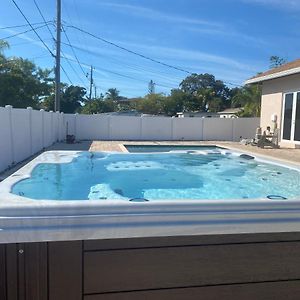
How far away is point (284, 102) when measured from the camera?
596 inches

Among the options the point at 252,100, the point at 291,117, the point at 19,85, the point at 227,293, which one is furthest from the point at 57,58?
the point at 227,293

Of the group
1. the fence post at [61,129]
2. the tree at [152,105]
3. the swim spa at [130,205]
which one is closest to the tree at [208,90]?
the tree at [152,105]

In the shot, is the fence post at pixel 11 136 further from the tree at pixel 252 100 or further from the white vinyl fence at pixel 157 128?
the tree at pixel 252 100

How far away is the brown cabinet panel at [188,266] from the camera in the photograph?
2197mm

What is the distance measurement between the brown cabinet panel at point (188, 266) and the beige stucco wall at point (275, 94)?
12.9 meters

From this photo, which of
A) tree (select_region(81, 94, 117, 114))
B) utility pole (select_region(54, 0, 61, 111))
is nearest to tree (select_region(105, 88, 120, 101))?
tree (select_region(81, 94, 117, 114))

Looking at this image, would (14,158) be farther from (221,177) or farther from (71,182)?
(221,177)

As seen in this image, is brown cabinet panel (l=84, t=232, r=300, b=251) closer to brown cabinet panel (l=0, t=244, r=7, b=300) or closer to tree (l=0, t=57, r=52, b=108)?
brown cabinet panel (l=0, t=244, r=7, b=300)

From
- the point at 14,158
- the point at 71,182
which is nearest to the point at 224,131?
the point at 14,158

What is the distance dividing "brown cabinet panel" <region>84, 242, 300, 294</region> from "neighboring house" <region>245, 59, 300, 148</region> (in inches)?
473

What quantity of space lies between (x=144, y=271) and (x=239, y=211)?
2.39ft

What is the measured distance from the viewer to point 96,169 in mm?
7473

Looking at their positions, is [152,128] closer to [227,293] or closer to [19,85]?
[19,85]

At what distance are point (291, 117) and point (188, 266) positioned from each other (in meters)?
13.6
